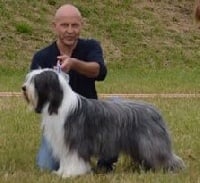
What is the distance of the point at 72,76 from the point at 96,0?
62.7 feet

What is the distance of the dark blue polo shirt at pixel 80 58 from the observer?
7273 millimetres

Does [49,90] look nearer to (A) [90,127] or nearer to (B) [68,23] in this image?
(A) [90,127]

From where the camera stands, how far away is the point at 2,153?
313 inches

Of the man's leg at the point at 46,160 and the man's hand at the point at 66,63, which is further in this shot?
the man's leg at the point at 46,160

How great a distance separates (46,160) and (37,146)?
46.0 inches

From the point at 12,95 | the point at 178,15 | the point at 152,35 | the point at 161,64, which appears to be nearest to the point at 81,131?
the point at 12,95

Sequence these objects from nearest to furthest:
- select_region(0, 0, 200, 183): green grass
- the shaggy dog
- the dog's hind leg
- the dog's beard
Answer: the dog's beard, the shaggy dog, the dog's hind leg, select_region(0, 0, 200, 183): green grass

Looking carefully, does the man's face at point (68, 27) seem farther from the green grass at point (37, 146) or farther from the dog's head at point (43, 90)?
the green grass at point (37, 146)

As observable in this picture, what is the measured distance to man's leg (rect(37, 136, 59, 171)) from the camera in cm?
722

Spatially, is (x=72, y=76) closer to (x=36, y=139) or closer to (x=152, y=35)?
(x=36, y=139)

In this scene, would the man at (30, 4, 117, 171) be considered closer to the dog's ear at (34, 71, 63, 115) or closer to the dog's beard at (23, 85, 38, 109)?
the dog's ear at (34, 71, 63, 115)

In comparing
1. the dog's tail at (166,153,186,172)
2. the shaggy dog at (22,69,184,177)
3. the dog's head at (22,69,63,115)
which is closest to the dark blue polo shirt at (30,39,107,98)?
the shaggy dog at (22,69,184,177)

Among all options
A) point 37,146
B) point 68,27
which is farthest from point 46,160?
point 68,27

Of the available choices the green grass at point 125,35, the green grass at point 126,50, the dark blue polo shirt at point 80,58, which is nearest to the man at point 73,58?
the dark blue polo shirt at point 80,58
